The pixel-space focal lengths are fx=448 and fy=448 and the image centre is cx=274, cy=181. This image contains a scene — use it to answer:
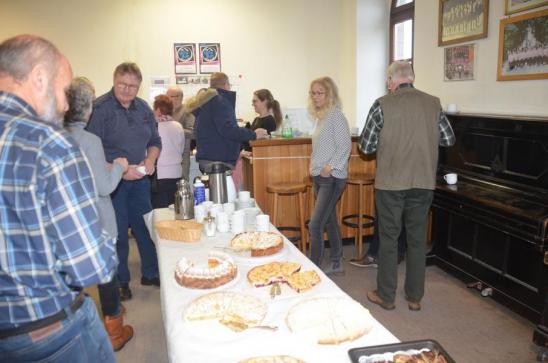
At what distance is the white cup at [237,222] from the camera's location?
2207 millimetres

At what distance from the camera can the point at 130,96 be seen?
2.83 metres

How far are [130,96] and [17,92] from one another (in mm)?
1840

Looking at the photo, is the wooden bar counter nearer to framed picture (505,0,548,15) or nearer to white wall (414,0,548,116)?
white wall (414,0,548,116)

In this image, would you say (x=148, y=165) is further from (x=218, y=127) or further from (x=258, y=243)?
(x=258, y=243)

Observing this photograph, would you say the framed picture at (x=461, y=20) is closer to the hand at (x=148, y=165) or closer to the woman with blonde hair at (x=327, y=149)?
the woman with blonde hair at (x=327, y=149)

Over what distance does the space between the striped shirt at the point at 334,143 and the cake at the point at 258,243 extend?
1236 mm

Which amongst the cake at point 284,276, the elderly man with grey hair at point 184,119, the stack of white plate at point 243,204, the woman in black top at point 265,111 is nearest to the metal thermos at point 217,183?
the stack of white plate at point 243,204

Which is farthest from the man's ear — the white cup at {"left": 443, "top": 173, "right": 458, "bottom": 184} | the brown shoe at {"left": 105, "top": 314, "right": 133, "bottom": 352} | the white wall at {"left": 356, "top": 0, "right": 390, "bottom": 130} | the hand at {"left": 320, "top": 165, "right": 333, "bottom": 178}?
the white wall at {"left": 356, "top": 0, "right": 390, "bottom": 130}

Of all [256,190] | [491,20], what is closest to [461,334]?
[256,190]

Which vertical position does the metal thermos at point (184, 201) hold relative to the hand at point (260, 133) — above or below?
below

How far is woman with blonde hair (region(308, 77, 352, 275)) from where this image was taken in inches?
123

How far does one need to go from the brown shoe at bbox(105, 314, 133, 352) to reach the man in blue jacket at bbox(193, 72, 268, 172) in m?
1.42

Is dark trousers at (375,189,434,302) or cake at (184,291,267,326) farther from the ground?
cake at (184,291,267,326)

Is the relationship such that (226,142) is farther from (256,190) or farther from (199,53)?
(199,53)
